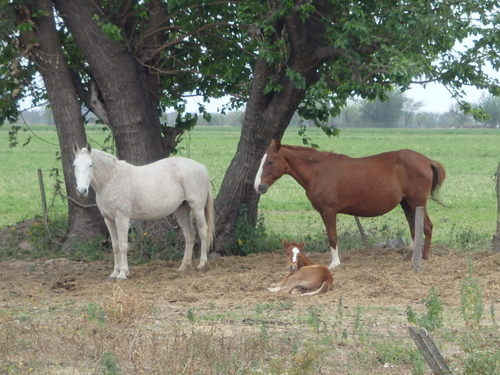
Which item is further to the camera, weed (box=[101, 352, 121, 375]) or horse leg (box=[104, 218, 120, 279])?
horse leg (box=[104, 218, 120, 279])

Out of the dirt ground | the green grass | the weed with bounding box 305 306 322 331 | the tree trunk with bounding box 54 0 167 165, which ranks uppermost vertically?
the tree trunk with bounding box 54 0 167 165

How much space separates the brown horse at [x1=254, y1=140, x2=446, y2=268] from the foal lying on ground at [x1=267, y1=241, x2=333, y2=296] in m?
1.86

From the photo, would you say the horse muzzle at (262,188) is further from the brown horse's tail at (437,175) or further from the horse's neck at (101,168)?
the brown horse's tail at (437,175)

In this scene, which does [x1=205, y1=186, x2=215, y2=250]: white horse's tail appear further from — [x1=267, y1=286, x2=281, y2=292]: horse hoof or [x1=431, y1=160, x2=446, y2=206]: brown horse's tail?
[x1=431, y1=160, x2=446, y2=206]: brown horse's tail

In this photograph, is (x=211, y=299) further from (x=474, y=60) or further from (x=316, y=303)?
(x=474, y=60)

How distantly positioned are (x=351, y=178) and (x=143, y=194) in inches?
116

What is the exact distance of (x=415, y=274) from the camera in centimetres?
1179

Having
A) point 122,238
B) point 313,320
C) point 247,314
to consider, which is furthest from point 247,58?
point 313,320

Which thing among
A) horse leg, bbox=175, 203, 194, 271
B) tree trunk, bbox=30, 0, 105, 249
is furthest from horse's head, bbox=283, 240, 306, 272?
tree trunk, bbox=30, 0, 105, 249

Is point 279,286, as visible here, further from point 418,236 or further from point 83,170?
point 83,170

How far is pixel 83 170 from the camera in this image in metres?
12.4

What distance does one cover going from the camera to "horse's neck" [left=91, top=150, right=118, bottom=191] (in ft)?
42.1

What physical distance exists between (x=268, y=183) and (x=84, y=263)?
135 inches

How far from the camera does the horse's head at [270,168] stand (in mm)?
13195
